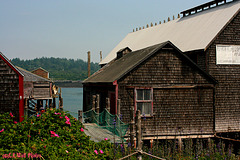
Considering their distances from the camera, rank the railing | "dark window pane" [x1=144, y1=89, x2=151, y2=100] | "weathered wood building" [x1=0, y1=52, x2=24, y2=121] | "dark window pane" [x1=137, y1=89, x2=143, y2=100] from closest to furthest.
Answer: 1. the railing
2. "weathered wood building" [x1=0, y1=52, x2=24, y2=121]
3. "dark window pane" [x1=137, y1=89, x2=143, y2=100]
4. "dark window pane" [x1=144, y1=89, x2=151, y2=100]

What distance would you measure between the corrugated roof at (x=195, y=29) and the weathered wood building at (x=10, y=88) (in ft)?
43.4

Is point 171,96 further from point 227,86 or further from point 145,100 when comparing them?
point 227,86

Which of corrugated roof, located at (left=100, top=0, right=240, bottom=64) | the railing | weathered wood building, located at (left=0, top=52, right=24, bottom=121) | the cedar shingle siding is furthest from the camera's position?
corrugated roof, located at (left=100, top=0, right=240, bottom=64)

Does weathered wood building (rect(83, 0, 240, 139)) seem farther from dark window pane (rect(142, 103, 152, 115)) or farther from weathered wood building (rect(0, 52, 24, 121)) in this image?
weathered wood building (rect(0, 52, 24, 121))

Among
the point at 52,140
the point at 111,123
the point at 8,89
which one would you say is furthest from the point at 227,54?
the point at 52,140

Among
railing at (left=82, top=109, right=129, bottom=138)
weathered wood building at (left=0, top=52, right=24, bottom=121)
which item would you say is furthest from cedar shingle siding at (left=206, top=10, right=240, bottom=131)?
weathered wood building at (left=0, top=52, right=24, bottom=121)

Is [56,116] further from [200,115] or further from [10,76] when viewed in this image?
[200,115]

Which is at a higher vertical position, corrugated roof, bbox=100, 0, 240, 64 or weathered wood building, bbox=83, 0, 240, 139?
corrugated roof, bbox=100, 0, 240, 64

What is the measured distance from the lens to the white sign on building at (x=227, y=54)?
79.0 feet

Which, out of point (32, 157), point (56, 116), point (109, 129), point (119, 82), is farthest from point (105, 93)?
point (32, 157)

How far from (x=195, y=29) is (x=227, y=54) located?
529 cm

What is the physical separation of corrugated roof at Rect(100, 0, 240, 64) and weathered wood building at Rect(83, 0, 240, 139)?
0.16 metres

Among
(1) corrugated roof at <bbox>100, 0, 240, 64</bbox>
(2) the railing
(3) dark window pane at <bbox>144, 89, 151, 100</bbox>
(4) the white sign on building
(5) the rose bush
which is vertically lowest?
(2) the railing

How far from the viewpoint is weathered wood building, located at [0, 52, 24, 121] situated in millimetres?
19625
